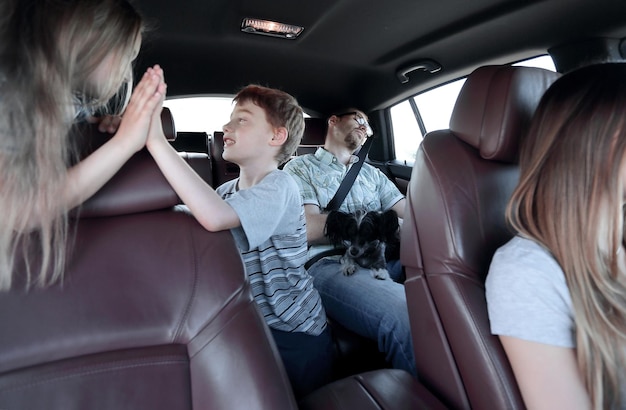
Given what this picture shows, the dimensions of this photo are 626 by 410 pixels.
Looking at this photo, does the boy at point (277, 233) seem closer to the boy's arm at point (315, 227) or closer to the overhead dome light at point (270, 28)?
the boy's arm at point (315, 227)

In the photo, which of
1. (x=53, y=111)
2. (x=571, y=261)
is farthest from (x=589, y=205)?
(x=53, y=111)

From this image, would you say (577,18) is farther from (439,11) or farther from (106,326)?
(106,326)

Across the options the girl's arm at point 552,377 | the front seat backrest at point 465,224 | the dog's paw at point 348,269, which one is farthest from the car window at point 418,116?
the girl's arm at point 552,377

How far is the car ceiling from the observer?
85.5 inches

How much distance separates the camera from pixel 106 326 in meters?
0.84

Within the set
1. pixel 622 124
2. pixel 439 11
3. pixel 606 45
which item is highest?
pixel 439 11

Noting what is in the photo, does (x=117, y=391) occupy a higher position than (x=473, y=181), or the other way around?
(x=473, y=181)

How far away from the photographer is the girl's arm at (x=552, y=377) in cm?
85

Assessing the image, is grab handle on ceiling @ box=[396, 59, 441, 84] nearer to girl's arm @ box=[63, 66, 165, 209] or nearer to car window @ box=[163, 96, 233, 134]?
car window @ box=[163, 96, 233, 134]

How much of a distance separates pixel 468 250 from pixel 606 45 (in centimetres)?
168

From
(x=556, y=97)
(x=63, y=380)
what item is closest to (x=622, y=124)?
(x=556, y=97)

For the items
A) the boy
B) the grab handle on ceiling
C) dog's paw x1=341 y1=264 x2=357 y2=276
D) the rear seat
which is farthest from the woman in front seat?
the grab handle on ceiling

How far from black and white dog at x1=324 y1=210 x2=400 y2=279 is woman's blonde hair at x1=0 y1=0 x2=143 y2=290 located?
1.48 meters

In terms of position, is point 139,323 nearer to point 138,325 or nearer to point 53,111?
point 138,325
